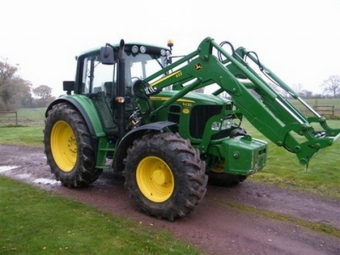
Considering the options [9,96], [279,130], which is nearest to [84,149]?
[279,130]

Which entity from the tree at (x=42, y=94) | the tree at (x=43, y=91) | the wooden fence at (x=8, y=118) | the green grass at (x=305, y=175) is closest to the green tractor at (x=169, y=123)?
the green grass at (x=305, y=175)

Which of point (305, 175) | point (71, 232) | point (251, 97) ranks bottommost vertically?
point (71, 232)

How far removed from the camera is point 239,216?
479 cm

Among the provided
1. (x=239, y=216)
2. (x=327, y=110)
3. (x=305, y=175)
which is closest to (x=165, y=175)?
(x=239, y=216)

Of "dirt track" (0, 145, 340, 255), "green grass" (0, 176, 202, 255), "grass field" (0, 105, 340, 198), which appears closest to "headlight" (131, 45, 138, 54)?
"dirt track" (0, 145, 340, 255)

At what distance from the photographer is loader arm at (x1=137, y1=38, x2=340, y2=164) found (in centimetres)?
424

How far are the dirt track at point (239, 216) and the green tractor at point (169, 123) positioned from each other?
28 cm

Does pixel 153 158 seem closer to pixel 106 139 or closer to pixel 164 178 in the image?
pixel 164 178

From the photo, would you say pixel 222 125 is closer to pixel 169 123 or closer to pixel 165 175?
pixel 169 123

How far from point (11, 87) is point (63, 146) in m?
31.6

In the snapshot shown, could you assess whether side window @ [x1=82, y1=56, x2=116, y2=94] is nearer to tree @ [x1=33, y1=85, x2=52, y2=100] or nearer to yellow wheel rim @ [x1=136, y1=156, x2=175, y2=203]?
yellow wheel rim @ [x1=136, y1=156, x2=175, y2=203]

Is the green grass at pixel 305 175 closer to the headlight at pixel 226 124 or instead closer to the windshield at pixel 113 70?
the headlight at pixel 226 124

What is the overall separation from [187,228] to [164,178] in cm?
78

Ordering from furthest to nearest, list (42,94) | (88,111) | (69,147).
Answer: (42,94)
(69,147)
(88,111)
